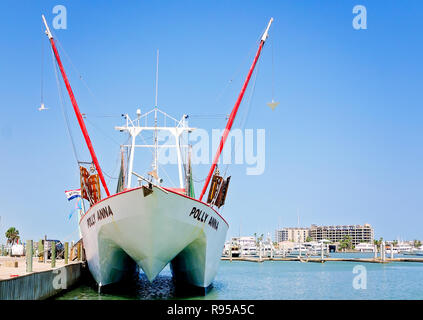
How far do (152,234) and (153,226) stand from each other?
0.39 metres

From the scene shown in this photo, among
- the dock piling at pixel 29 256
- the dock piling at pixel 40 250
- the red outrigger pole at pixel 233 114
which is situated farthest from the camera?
the dock piling at pixel 40 250

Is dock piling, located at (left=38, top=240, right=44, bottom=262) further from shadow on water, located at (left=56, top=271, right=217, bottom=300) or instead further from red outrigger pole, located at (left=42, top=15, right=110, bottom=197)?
red outrigger pole, located at (left=42, top=15, right=110, bottom=197)

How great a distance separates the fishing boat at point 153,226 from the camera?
63.3 ft

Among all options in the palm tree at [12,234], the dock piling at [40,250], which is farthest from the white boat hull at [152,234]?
the palm tree at [12,234]

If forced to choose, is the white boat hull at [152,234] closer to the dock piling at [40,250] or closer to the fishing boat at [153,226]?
the fishing boat at [153,226]

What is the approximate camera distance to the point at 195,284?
23734 mm

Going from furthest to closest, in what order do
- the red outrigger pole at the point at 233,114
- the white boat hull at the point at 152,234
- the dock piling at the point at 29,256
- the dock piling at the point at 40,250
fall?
the dock piling at the point at 40,250 < the red outrigger pole at the point at 233,114 < the dock piling at the point at 29,256 < the white boat hull at the point at 152,234

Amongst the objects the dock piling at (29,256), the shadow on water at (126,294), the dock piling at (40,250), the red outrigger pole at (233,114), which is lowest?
the shadow on water at (126,294)

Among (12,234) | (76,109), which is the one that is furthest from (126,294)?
(12,234)

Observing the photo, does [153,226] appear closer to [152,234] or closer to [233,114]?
[152,234]

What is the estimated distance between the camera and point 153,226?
1925 centimetres
